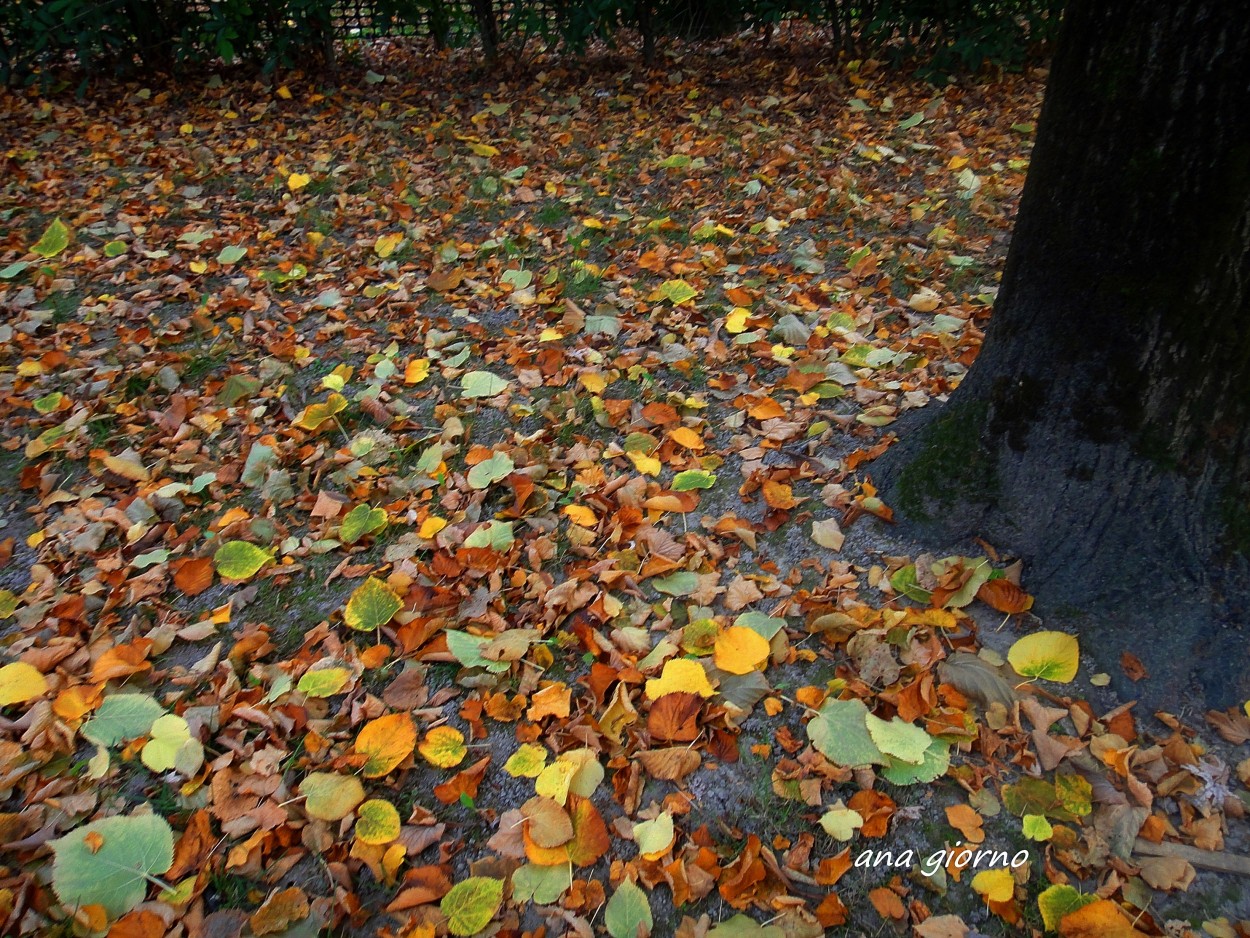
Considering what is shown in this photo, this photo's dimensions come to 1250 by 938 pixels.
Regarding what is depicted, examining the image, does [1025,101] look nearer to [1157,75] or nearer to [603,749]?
[1157,75]

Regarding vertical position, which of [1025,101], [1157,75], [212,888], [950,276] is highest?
[1157,75]

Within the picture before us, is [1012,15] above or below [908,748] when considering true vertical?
above

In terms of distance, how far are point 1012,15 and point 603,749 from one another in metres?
5.63

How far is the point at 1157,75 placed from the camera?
1.57 m

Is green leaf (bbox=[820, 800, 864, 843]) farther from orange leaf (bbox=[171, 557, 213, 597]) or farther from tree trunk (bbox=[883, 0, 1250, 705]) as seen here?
orange leaf (bbox=[171, 557, 213, 597])

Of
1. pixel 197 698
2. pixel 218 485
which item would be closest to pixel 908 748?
pixel 197 698

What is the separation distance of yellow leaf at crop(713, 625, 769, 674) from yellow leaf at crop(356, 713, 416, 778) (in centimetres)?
73

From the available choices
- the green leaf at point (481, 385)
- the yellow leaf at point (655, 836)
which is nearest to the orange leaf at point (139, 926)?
the yellow leaf at point (655, 836)

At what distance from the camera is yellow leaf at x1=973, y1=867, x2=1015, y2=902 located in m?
1.55

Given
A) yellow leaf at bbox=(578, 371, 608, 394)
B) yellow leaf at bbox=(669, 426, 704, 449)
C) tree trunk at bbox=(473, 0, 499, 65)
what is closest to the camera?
yellow leaf at bbox=(669, 426, 704, 449)

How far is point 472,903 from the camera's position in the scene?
5.20 feet

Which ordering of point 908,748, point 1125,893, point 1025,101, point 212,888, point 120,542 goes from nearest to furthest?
point 1125,893 < point 212,888 < point 908,748 < point 120,542 < point 1025,101

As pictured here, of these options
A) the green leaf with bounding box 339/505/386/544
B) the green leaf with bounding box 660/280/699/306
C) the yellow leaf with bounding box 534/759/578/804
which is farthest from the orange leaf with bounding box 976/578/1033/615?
the green leaf with bounding box 660/280/699/306

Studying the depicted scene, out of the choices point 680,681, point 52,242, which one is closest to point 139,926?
point 680,681
